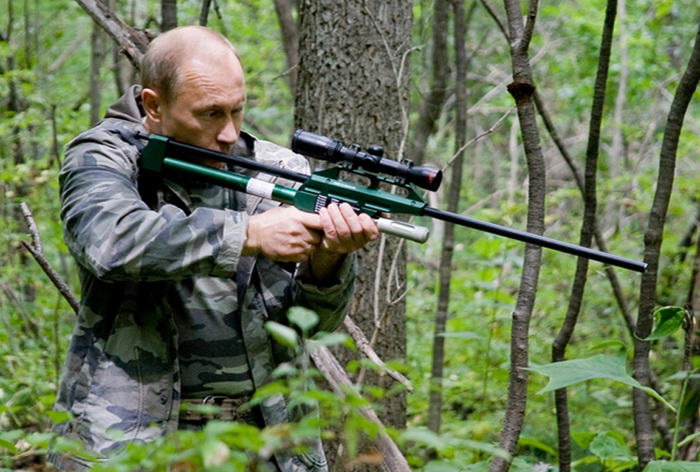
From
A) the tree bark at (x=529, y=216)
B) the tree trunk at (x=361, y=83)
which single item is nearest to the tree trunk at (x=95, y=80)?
the tree trunk at (x=361, y=83)

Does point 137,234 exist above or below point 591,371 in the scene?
above

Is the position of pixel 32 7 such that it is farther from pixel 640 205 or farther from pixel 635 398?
pixel 635 398

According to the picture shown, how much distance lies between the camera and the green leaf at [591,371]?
7.97 ft

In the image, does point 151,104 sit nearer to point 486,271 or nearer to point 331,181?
point 331,181

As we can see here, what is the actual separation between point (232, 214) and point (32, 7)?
11.2 meters

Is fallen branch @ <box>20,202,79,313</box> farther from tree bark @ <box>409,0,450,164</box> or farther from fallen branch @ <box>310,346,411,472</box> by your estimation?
tree bark @ <box>409,0,450,164</box>

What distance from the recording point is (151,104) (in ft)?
8.41

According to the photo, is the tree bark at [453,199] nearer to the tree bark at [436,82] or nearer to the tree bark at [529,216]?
the tree bark at [436,82]

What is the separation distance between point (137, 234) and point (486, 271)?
14.9ft

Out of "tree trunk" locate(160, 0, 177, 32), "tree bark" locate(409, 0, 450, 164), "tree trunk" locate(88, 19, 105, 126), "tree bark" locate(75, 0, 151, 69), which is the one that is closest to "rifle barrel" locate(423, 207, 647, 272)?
"tree bark" locate(75, 0, 151, 69)

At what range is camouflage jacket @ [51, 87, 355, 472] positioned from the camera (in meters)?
2.18

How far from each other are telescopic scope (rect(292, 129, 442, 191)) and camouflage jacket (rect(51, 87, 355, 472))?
118mm

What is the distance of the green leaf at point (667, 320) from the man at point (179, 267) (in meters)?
1.10

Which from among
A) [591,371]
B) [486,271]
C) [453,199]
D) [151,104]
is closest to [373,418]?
[591,371]
